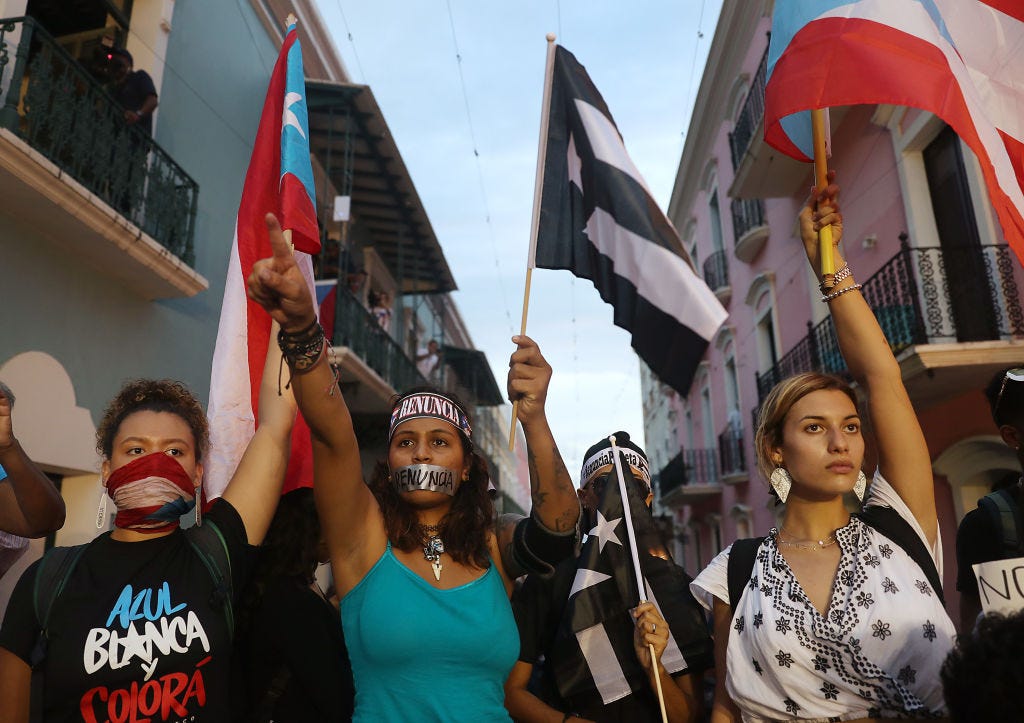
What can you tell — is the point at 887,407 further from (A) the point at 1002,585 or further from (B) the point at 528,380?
(B) the point at 528,380

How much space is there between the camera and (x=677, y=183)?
72.3 feet

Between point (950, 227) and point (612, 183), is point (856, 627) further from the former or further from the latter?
point (950, 227)

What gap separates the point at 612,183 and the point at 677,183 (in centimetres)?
1945

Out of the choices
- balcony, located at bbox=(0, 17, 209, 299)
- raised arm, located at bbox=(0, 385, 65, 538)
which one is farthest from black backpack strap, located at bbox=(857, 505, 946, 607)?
balcony, located at bbox=(0, 17, 209, 299)

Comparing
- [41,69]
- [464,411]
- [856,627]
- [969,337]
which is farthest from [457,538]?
[969,337]

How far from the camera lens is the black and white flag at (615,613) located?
277 cm

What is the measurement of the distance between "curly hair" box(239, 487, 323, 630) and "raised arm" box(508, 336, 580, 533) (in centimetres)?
94

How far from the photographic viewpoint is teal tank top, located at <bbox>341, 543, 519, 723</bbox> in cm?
216

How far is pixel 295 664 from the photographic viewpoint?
8.22 feet

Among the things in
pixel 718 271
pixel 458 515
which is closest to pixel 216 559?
pixel 458 515

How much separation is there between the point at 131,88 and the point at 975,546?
7.46 metres

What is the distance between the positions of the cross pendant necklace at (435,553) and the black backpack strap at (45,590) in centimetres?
98

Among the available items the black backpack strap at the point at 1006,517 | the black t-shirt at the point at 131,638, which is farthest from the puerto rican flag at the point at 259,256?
the black backpack strap at the point at 1006,517

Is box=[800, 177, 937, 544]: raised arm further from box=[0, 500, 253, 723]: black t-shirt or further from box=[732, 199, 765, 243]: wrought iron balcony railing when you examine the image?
box=[732, 199, 765, 243]: wrought iron balcony railing
